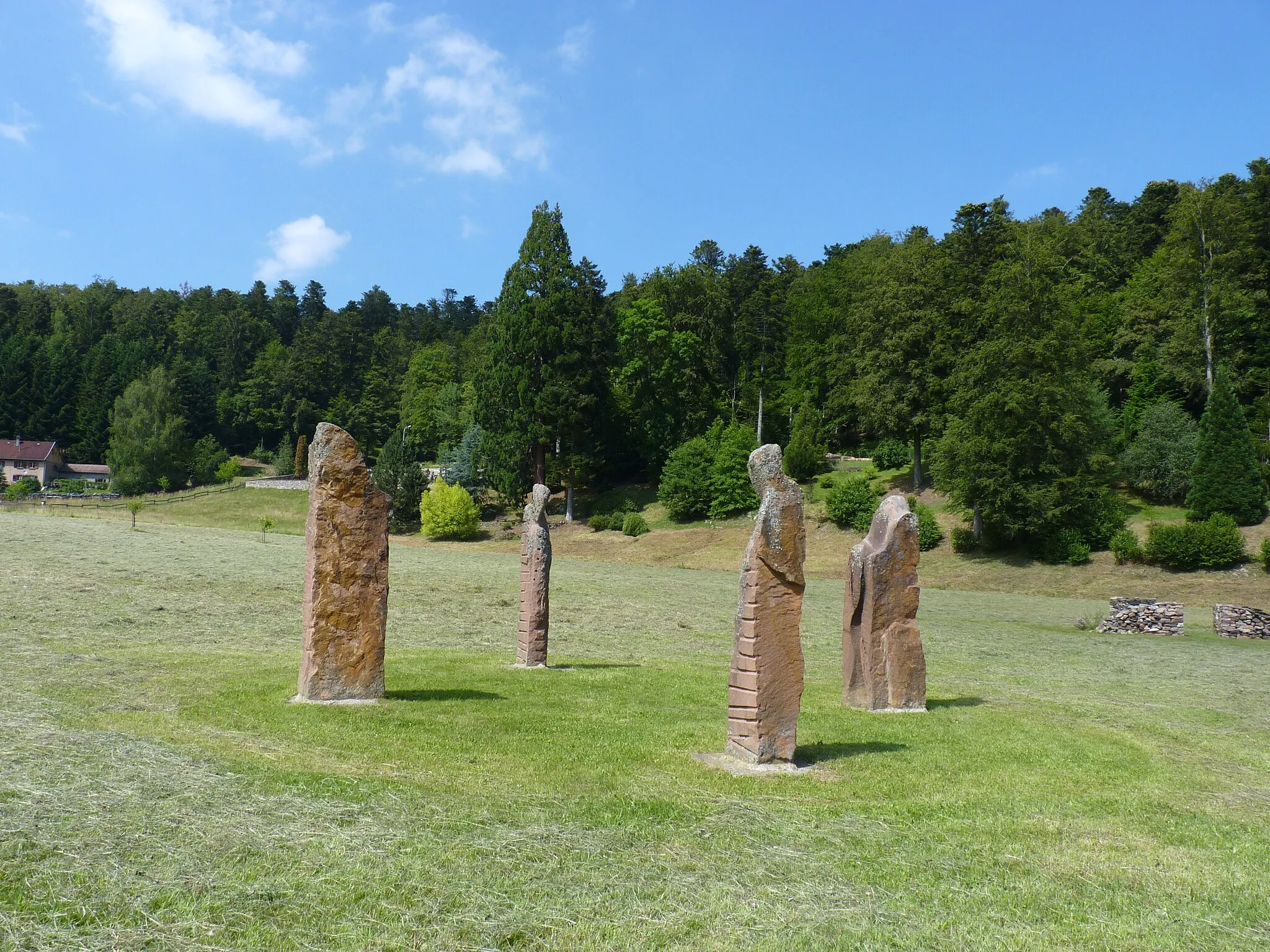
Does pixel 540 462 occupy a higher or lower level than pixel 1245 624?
higher

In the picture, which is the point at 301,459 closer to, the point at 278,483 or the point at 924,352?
the point at 278,483

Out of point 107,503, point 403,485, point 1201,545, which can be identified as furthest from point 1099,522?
point 107,503

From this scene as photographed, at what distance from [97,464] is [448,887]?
384 feet

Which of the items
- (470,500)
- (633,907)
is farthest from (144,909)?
(470,500)

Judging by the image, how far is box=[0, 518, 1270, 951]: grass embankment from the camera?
5.24 meters

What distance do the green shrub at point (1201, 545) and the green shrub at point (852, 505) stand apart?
1437cm

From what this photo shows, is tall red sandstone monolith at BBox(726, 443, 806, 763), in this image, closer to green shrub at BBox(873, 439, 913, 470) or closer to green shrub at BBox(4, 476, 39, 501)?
green shrub at BBox(873, 439, 913, 470)

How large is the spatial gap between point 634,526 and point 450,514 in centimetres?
1137

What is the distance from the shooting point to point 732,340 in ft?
250

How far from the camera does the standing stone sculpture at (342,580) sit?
1090 cm

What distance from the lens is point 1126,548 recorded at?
3953 centimetres

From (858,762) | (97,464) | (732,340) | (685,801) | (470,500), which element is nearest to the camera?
(685,801)

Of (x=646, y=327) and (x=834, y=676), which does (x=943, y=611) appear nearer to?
(x=834, y=676)

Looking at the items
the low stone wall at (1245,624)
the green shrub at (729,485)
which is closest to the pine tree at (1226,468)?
the low stone wall at (1245,624)
